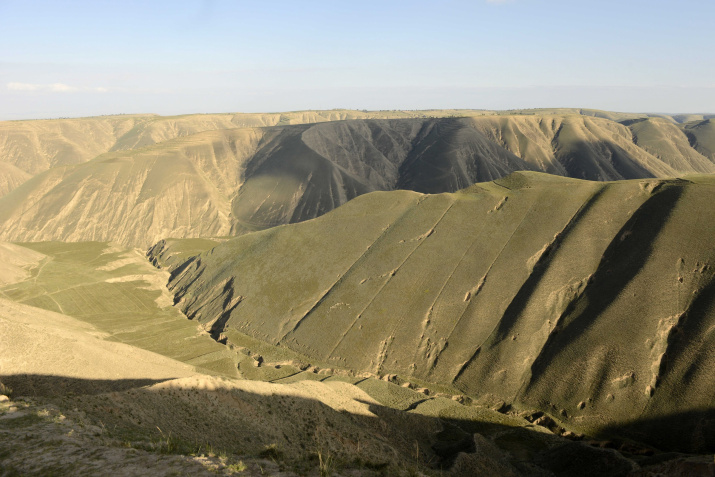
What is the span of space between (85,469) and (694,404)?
39012 mm

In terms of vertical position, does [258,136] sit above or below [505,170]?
above

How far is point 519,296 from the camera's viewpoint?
158ft

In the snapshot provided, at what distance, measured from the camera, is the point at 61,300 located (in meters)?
67.3

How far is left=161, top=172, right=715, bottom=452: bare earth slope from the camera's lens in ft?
120

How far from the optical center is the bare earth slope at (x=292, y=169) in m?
116

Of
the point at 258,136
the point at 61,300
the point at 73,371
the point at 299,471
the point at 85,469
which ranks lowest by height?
the point at 61,300

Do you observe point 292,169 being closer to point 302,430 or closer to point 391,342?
point 391,342

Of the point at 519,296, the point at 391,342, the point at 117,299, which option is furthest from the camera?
the point at 117,299

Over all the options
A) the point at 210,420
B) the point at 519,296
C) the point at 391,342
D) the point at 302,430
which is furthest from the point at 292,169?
the point at 210,420

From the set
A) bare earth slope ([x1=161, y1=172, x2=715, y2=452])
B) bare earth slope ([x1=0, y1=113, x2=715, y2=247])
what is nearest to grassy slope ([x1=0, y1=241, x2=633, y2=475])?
bare earth slope ([x1=161, y1=172, x2=715, y2=452])

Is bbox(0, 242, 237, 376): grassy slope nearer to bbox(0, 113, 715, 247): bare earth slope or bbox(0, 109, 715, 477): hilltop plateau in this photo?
bbox(0, 109, 715, 477): hilltop plateau

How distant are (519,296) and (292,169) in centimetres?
10470

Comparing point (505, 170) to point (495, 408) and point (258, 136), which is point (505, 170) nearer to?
point (258, 136)

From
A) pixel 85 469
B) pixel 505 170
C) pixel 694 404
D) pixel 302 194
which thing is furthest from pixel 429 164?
pixel 85 469
